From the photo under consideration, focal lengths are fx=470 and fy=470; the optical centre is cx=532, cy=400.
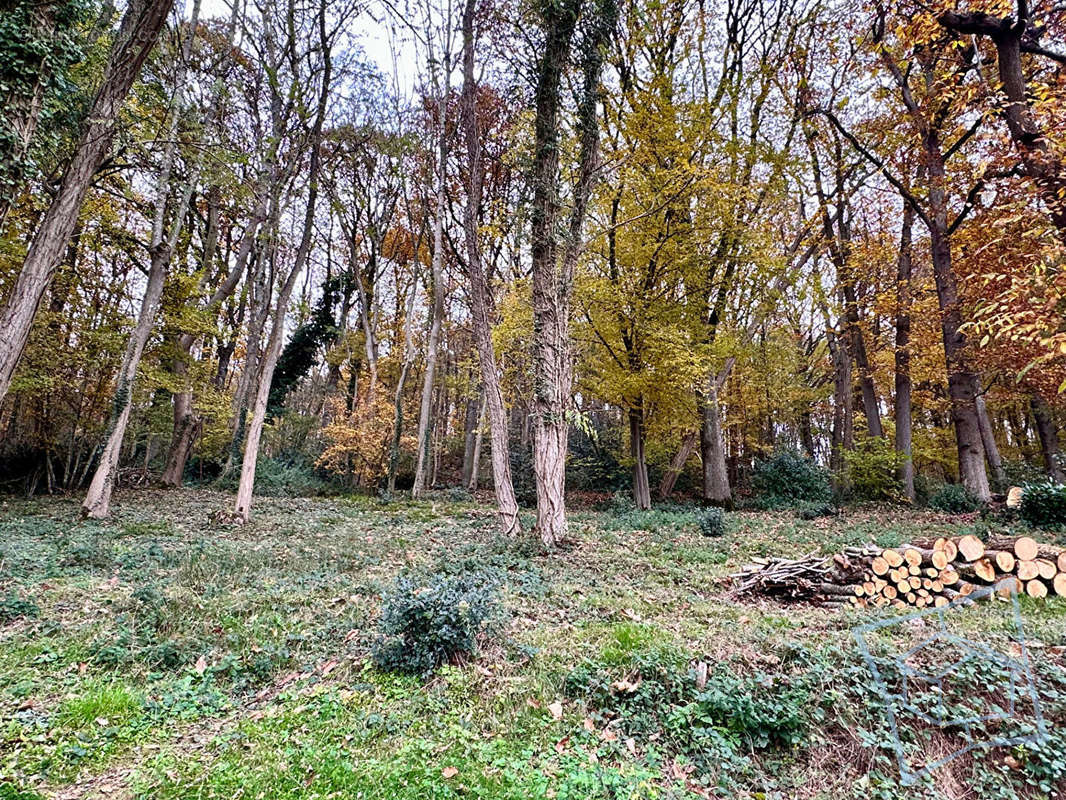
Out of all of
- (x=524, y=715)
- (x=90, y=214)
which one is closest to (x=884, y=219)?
(x=524, y=715)

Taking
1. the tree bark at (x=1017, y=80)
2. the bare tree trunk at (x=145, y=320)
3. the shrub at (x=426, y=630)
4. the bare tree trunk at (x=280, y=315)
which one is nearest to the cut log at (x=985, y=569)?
the tree bark at (x=1017, y=80)

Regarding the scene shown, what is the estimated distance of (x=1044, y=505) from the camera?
782cm

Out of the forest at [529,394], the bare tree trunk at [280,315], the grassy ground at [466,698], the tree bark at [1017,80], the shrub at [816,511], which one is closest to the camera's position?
the grassy ground at [466,698]

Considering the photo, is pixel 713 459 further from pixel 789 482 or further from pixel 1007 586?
pixel 1007 586

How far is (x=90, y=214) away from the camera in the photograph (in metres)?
10.7

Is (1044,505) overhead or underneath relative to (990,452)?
underneath

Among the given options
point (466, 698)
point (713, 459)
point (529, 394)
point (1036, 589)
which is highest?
point (529, 394)

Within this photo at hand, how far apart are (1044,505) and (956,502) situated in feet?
8.47

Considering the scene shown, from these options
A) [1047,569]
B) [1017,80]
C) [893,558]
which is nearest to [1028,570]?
[1047,569]

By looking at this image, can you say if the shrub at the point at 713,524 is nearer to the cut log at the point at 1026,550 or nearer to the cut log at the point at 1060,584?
the cut log at the point at 1026,550

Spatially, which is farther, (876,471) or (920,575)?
(876,471)

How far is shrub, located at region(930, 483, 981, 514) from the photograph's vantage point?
1007cm

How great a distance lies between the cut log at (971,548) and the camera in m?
4.48

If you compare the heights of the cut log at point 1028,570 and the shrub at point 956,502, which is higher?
the shrub at point 956,502
